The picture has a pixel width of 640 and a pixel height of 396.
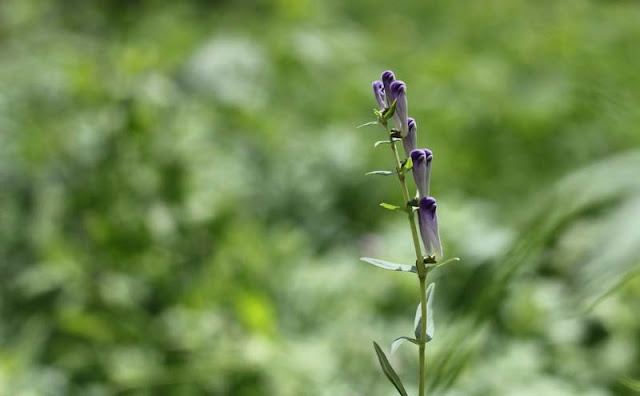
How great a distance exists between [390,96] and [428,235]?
0.14m

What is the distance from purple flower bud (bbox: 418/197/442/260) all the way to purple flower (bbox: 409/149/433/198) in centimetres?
1

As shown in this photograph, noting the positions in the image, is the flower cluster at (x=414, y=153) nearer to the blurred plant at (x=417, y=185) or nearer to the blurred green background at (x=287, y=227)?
the blurred plant at (x=417, y=185)

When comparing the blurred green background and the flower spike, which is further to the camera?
the blurred green background

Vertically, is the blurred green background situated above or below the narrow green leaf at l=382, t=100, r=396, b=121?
above

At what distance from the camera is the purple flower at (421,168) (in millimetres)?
Result: 683

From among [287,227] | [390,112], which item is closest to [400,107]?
[390,112]

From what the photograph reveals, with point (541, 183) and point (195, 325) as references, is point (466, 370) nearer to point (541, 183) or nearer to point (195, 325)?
point (195, 325)

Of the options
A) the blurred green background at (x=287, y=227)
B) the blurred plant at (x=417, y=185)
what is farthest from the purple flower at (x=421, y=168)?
the blurred green background at (x=287, y=227)

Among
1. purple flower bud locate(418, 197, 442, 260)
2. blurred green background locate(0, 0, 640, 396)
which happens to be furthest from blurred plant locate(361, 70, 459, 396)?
blurred green background locate(0, 0, 640, 396)

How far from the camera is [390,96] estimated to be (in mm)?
705

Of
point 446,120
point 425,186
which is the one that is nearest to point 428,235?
point 425,186

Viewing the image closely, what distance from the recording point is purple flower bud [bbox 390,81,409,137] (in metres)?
0.70

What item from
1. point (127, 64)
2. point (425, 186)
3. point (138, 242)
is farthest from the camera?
point (127, 64)

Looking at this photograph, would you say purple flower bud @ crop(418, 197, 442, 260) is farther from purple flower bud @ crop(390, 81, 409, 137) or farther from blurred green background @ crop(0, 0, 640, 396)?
blurred green background @ crop(0, 0, 640, 396)
